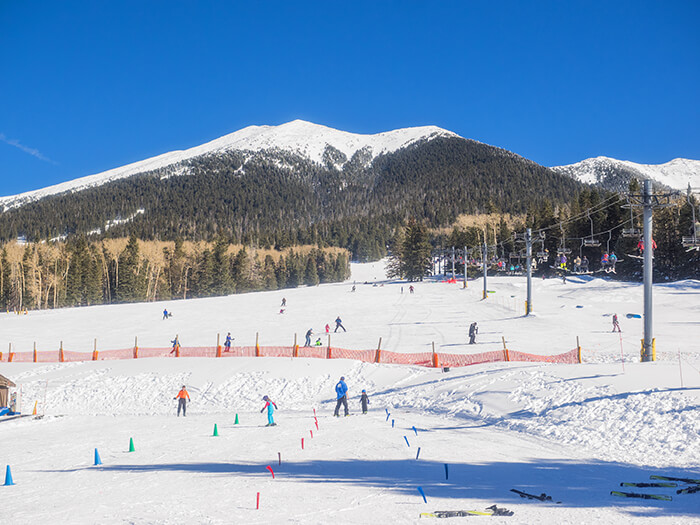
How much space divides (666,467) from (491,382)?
9.32 metres

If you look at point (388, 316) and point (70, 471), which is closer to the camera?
point (70, 471)

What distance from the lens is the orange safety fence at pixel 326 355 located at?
27.3 meters

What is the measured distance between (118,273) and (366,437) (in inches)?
3906

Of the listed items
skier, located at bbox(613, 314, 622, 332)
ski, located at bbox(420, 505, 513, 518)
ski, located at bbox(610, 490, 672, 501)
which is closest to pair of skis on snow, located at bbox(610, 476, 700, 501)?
ski, located at bbox(610, 490, 672, 501)

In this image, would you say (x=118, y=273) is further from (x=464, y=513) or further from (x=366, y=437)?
(x=464, y=513)

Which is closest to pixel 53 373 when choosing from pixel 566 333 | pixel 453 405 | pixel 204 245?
pixel 453 405

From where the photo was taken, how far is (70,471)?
40.6 feet

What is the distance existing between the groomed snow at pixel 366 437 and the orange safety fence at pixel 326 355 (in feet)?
5.28

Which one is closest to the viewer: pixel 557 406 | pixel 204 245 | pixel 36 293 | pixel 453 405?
pixel 557 406

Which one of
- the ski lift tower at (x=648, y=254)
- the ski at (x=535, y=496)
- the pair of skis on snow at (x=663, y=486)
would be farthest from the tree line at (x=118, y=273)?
the pair of skis on snow at (x=663, y=486)

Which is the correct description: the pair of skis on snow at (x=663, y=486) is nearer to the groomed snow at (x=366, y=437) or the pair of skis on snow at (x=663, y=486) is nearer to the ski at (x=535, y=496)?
the groomed snow at (x=366, y=437)

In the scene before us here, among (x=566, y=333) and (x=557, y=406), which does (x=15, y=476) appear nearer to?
(x=557, y=406)

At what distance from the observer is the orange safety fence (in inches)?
1076

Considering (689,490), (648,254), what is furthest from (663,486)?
(648,254)
